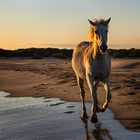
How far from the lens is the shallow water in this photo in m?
8.64

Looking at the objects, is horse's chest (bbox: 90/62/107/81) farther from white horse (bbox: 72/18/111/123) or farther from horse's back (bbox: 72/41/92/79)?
horse's back (bbox: 72/41/92/79)

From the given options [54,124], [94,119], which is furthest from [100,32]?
[54,124]

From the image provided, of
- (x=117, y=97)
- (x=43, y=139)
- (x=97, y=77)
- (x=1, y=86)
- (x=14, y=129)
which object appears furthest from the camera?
(x=1, y=86)

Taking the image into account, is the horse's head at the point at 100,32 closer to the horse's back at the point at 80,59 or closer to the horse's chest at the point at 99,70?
the horse's chest at the point at 99,70

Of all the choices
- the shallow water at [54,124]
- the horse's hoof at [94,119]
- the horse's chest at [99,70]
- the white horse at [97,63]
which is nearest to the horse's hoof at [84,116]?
the white horse at [97,63]

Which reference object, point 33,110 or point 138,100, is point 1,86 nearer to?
point 33,110

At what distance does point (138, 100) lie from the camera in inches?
474

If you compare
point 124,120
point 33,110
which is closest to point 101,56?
point 124,120

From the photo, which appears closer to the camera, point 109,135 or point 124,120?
point 109,135

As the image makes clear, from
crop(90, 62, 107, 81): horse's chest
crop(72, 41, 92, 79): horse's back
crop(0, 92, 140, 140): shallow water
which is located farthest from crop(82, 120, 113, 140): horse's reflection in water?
crop(72, 41, 92, 79): horse's back

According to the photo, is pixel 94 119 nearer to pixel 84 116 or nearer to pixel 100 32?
pixel 84 116

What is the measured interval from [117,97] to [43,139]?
17.1 ft

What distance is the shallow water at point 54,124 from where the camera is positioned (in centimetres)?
864

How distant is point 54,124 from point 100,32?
7.87 feet
